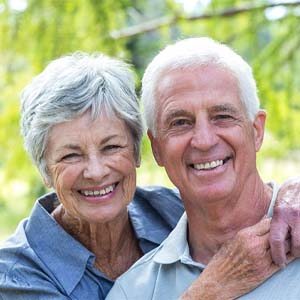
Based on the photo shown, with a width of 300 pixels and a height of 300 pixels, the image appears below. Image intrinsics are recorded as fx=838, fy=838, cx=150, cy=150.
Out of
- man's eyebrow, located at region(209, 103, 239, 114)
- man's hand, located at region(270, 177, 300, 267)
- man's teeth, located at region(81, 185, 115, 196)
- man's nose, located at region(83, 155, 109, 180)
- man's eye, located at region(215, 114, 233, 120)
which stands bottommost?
man's hand, located at region(270, 177, 300, 267)

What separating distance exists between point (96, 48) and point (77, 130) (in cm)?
107

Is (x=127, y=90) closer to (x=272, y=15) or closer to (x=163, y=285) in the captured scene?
(x=163, y=285)

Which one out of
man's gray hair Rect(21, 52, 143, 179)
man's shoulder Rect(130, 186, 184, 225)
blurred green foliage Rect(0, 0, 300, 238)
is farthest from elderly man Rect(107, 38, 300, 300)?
blurred green foliage Rect(0, 0, 300, 238)

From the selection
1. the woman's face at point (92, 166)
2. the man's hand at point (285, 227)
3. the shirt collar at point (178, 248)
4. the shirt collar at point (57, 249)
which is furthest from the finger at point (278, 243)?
the shirt collar at point (57, 249)

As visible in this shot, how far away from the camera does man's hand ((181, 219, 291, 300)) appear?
7.16 feet

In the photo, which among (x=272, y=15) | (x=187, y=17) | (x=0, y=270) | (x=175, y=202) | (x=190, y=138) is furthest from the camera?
(x=187, y=17)

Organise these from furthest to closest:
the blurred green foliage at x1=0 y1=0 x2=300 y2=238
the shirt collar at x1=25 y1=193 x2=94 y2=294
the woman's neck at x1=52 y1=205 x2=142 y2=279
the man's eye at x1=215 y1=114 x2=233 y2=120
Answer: the blurred green foliage at x1=0 y1=0 x2=300 y2=238 → the woman's neck at x1=52 y1=205 x2=142 y2=279 → the shirt collar at x1=25 y1=193 x2=94 y2=294 → the man's eye at x1=215 y1=114 x2=233 y2=120

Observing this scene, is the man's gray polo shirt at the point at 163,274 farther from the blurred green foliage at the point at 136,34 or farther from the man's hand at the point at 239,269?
the blurred green foliage at the point at 136,34

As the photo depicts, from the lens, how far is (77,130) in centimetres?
239

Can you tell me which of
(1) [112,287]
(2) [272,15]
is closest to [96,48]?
(2) [272,15]

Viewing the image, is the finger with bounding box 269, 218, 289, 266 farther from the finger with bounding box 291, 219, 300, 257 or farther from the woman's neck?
the woman's neck

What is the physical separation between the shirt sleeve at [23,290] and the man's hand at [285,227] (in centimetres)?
65

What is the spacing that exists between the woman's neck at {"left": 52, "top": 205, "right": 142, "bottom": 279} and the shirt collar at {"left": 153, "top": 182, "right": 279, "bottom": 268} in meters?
0.25

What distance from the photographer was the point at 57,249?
2.53m
